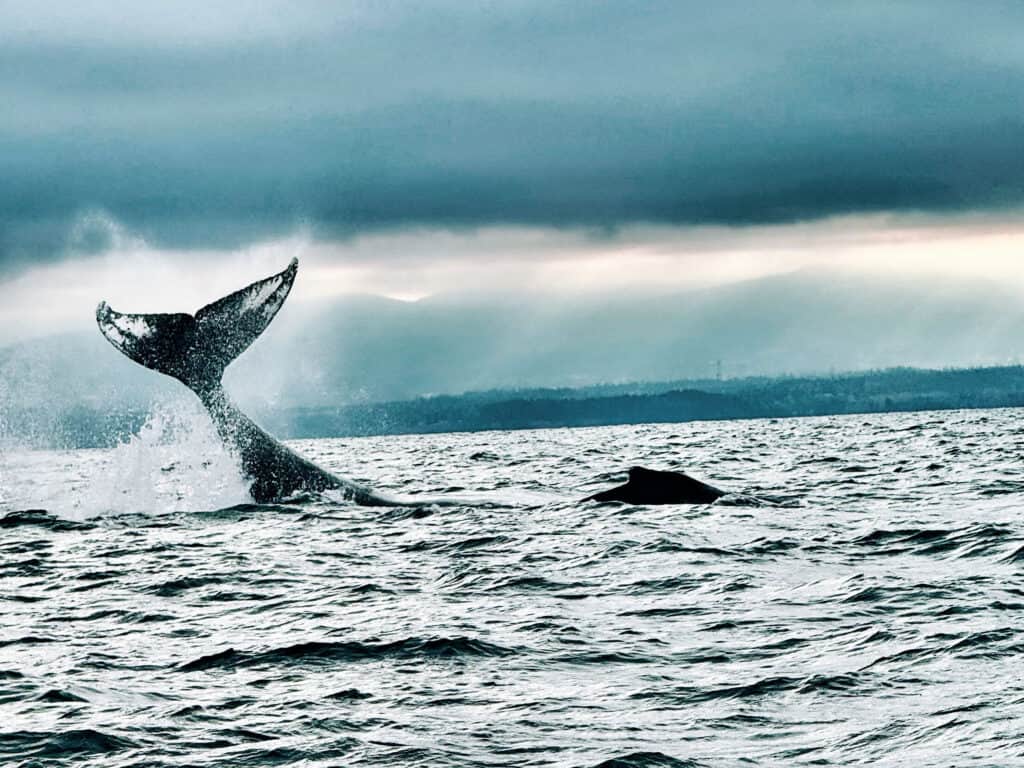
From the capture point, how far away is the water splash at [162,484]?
63.1 ft

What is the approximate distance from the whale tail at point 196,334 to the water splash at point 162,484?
0.49 meters

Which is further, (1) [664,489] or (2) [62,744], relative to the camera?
(1) [664,489]

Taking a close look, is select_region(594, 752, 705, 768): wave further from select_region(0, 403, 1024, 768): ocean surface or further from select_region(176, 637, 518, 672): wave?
select_region(176, 637, 518, 672): wave

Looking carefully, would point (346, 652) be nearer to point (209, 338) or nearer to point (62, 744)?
point (62, 744)

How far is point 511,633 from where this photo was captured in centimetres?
1057

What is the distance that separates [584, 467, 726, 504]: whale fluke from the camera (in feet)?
63.5

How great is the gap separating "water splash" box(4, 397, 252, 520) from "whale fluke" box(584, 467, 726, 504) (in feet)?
18.1

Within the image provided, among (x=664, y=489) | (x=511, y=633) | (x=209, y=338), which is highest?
(x=209, y=338)

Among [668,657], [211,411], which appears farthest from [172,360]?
[668,657]

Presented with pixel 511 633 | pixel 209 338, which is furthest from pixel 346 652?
pixel 209 338

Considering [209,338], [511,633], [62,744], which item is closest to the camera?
[62,744]

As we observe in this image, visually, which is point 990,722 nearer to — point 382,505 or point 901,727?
point 901,727

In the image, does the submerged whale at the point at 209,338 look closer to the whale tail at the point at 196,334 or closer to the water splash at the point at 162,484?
the whale tail at the point at 196,334

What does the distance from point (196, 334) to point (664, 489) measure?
6741 mm
